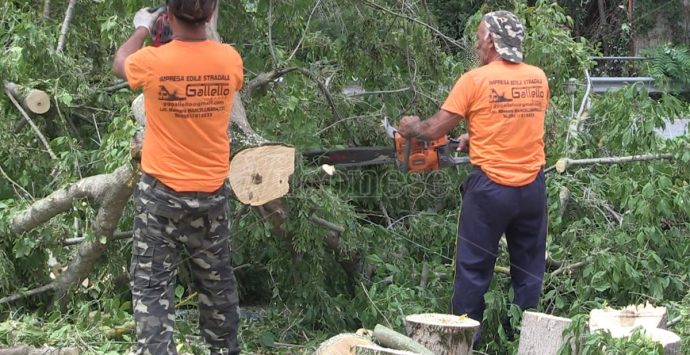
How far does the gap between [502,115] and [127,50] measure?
6.22 feet

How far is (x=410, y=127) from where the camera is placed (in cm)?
474

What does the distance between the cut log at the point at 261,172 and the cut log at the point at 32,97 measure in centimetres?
165

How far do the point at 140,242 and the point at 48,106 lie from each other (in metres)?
1.98

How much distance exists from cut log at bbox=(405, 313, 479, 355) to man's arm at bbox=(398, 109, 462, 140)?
115cm

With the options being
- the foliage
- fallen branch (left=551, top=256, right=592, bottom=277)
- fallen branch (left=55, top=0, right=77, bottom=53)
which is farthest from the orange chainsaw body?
fallen branch (left=55, top=0, right=77, bottom=53)

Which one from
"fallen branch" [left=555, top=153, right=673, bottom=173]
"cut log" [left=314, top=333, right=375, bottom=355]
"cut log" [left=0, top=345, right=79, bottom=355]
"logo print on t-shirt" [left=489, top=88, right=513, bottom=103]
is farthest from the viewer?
"fallen branch" [left=555, top=153, right=673, bottom=173]

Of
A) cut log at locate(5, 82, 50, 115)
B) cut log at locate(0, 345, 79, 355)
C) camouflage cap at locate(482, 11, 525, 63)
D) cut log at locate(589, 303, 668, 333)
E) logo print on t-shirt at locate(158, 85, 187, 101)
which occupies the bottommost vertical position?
cut log at locate(0, 345, 79, 355)

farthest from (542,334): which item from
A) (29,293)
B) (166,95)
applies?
(29,293)

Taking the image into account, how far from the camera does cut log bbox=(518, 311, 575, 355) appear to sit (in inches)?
146

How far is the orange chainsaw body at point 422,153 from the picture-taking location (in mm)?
4875

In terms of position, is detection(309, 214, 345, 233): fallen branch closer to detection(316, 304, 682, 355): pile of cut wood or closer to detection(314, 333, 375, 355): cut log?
detection(316, 304, 682, 355): pile of cut wood

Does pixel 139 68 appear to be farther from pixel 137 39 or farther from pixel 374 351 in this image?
pixel 374 351

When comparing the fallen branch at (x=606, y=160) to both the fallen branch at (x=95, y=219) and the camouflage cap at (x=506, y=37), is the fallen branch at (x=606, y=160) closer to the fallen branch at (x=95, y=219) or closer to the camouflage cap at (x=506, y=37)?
the camouflage cap at (x=506, y=37)

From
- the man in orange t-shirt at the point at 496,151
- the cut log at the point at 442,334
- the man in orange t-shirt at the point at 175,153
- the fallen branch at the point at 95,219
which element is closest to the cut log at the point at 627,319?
the cut log at the point at 442,334
